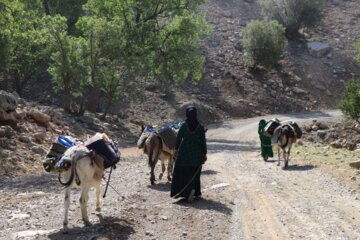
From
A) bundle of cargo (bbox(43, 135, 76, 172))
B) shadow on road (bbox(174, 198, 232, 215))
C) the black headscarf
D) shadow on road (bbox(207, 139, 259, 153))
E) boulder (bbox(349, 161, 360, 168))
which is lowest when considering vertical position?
shadow on road (bbox(207, 139, 259, 153))

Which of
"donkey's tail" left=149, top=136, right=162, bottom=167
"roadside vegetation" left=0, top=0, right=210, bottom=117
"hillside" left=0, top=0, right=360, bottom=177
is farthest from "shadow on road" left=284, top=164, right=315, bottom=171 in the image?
"roadside vegetation" left=0, top=0, right=210, bottom=117

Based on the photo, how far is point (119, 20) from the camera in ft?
94.7

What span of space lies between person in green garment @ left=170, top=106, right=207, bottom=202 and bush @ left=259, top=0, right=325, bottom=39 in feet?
147

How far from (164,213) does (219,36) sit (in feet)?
143

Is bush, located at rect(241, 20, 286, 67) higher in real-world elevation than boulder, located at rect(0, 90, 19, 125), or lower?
higher

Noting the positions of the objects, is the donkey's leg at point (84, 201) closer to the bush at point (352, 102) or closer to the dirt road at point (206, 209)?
the dirt road at point (206, 209)

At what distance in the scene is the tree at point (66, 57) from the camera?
83.0 ft

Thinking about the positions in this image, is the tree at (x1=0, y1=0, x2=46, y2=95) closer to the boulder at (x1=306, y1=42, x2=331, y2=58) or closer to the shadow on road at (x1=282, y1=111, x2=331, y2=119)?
the shadow on road at (x1=282, y1=111, x2=331, y2=119)

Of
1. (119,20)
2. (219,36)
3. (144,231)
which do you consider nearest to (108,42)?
(119,20)

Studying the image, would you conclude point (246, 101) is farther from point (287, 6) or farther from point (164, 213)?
point (164, 213)

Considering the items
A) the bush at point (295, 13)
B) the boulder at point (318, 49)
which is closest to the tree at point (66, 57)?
the boulder at point (318, 49)

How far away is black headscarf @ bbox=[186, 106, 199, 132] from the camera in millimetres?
10328

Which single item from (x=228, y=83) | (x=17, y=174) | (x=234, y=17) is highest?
(x=234, y=17)

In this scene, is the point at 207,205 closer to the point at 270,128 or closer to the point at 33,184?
the point at 33,184
